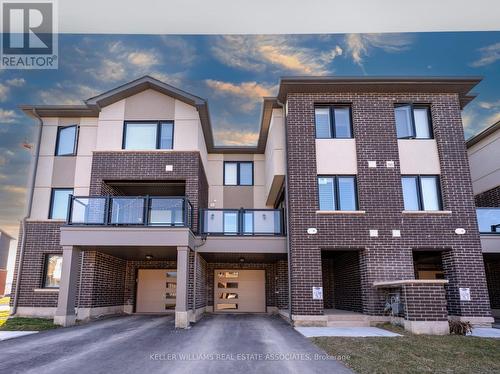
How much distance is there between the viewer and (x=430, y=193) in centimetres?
1295

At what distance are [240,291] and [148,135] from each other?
8.28 metres

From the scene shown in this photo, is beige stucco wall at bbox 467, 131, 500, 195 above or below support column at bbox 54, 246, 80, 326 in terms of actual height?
above

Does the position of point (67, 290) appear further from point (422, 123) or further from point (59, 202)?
point (422, 123)

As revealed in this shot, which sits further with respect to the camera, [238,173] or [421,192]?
[238,173]

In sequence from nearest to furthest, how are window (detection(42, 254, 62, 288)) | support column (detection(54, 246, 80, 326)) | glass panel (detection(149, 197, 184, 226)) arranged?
1. support column (detection(54, 246, 80, 326))
2. glass panel (detection(149, 197, 184, 226))
3. window (detection(42, 254, 62, 288))

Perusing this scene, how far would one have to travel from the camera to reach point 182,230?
38.5ft

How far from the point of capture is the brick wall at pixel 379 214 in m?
12.0

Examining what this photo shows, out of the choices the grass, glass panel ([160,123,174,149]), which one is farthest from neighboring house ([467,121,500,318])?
glass panel ([160,123,174,149])

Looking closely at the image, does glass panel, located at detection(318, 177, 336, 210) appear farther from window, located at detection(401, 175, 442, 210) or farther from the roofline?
the roofline

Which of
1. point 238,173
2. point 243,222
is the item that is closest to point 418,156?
point 243,222

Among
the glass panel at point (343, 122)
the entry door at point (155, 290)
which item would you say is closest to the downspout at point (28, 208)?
the entry door at point (155, 290)

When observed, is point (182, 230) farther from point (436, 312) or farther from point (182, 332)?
point (436, 312)

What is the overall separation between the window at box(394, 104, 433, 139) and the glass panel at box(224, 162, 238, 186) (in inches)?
323

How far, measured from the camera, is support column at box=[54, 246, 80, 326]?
11.3 meters
